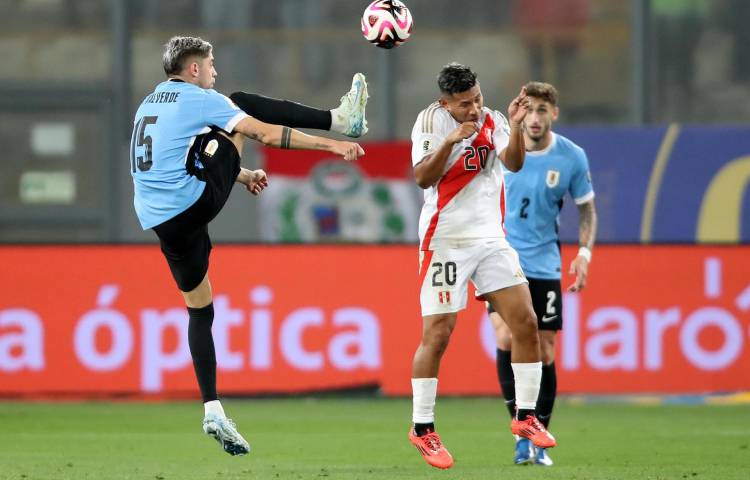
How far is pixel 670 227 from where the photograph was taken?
15461 millimetres

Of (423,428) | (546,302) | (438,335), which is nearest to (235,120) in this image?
(438,335)

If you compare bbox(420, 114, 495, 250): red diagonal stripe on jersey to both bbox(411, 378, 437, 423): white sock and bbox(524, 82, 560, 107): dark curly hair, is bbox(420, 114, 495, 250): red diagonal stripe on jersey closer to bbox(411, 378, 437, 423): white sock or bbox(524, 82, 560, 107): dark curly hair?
A: bbox(411, 378, 437, 423): white sock

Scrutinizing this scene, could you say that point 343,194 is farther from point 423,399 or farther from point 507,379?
point 423,399

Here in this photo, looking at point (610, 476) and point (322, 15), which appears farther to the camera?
point (322, 15)

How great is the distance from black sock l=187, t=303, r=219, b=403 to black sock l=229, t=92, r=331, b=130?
108 centimetres

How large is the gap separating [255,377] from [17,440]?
3.38 metres

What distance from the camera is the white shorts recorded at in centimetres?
850

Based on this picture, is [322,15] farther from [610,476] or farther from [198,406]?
[610,476]

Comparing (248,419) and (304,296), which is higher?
(304,296)

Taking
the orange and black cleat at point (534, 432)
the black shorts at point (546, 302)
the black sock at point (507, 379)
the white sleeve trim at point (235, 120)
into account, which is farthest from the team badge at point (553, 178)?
the white sleeve trim at point (235, 120)

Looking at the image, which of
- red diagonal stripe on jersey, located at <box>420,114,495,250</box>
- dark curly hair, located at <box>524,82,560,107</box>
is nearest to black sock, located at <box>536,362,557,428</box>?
red diagonal stripe on jersey, located at <box>420,114,495,250</box>

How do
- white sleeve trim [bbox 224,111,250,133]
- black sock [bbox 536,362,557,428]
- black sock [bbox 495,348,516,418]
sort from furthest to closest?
black sock [bbox 495,348,516,418] → black sock [bbox 536,362,557,428] → white sleeve trim [bbox 224,111,250,133]

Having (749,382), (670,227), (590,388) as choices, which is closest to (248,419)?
(590,388)

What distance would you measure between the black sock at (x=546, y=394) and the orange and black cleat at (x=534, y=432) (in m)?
0.74
